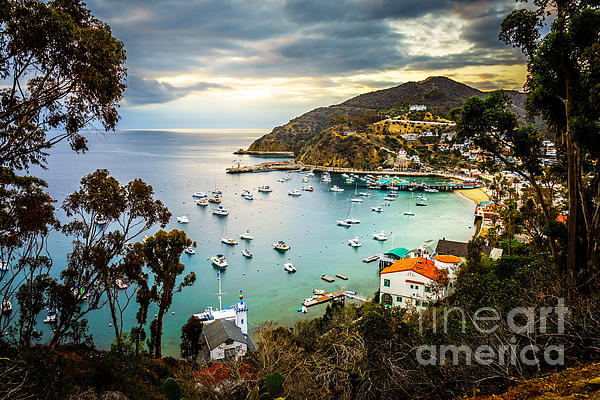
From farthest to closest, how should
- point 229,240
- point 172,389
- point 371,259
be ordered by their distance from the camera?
1. point 229,240
2. point 371,259
3. point 172,389

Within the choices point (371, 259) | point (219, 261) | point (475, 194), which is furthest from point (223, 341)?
point (475, 194)

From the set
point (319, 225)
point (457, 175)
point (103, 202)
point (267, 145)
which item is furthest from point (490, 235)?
point (267, 145)

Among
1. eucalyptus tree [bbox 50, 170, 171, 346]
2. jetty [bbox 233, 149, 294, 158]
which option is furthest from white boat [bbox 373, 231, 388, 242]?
jetty [bbox 233, 149, 294, 158]

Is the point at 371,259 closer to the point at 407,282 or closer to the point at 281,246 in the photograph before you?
the point at 281,246

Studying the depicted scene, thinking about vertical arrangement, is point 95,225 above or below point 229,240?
above

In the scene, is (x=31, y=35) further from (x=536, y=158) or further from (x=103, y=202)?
(x=536, y=158)

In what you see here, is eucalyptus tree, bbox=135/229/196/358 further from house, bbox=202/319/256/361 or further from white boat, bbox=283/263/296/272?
white boat, bbox=283/263/296/272

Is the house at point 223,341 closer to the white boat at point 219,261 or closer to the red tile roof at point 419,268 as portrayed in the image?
the red tile roof at point 419,268
